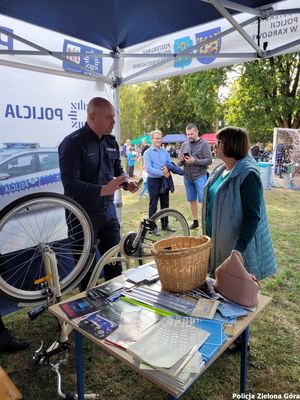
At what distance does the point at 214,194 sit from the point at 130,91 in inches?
1213

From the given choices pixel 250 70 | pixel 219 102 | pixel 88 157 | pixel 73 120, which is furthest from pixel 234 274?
pixel 219 102

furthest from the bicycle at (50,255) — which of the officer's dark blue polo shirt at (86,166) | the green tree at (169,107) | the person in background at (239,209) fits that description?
the green tree at (169,107)

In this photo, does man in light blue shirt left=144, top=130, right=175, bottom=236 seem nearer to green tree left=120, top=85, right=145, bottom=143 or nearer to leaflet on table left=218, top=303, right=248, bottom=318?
leaflet on table left=218, top=303, right=248, bottom=318

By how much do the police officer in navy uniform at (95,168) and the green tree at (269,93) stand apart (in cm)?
1317

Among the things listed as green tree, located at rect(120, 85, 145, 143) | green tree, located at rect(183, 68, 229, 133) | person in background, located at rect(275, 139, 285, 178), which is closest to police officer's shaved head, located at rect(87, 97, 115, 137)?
person in background, located at rect(275, 139, 285, 178)

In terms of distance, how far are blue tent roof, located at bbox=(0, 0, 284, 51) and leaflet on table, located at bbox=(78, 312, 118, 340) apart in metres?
1.98

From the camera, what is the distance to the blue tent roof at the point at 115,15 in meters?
2.29

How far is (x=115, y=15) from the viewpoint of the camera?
2.58 meters

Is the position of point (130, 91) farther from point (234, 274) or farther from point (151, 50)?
point (234, 274)

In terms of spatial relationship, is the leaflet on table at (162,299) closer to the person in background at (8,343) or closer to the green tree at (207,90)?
the person in background at (8,343)

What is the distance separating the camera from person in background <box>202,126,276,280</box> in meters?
1.75

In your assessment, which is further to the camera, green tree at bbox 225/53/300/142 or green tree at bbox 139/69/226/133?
green tree at bbox 139/69/226/133

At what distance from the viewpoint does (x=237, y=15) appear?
2607mm

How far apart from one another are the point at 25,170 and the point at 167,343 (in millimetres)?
2370
